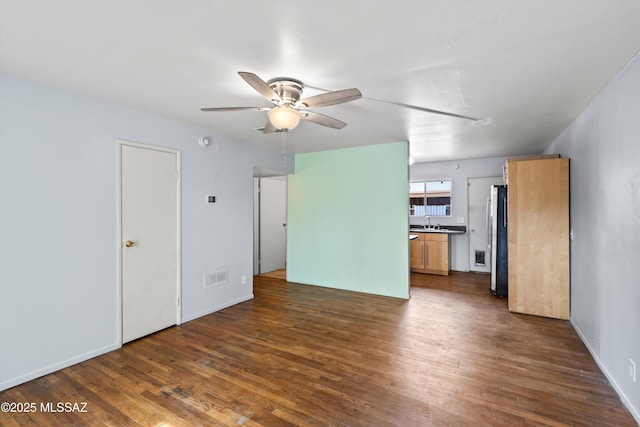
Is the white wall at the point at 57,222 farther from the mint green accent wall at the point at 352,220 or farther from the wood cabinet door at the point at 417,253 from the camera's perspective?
the wood cabinet door at the point at 417,253

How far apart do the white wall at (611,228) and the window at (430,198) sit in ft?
11.1

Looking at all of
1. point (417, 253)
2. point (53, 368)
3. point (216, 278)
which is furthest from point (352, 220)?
point (53, 368)

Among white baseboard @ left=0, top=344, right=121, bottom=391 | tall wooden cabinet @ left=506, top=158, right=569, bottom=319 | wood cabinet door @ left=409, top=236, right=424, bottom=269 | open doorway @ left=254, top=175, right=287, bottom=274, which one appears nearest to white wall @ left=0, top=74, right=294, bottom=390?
white baseboard @ left=0, top=344, right=121, bottom=391

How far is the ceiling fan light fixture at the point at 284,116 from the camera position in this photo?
2340mm

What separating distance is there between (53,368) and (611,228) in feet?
15.8

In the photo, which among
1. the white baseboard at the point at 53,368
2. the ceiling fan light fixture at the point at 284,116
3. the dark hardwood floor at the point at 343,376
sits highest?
the ceiling fan light fixture at the point at 284,116

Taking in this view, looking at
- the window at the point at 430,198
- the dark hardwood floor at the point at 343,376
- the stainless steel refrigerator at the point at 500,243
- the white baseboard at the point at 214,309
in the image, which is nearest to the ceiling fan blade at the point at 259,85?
the dark hardwood floor at the point at 343,376

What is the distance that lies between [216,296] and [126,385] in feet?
5.70

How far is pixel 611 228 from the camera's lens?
2338 mm

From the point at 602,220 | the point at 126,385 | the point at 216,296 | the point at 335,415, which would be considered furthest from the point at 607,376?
the point at 216,296

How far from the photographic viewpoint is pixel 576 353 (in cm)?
281

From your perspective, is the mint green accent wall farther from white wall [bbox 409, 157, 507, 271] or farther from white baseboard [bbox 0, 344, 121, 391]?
white baseboard [bbox 0, 344, 121, 391]

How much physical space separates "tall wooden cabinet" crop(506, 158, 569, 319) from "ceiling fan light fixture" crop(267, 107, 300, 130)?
316 cm

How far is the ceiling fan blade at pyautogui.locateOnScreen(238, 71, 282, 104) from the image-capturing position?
178 centimetres
